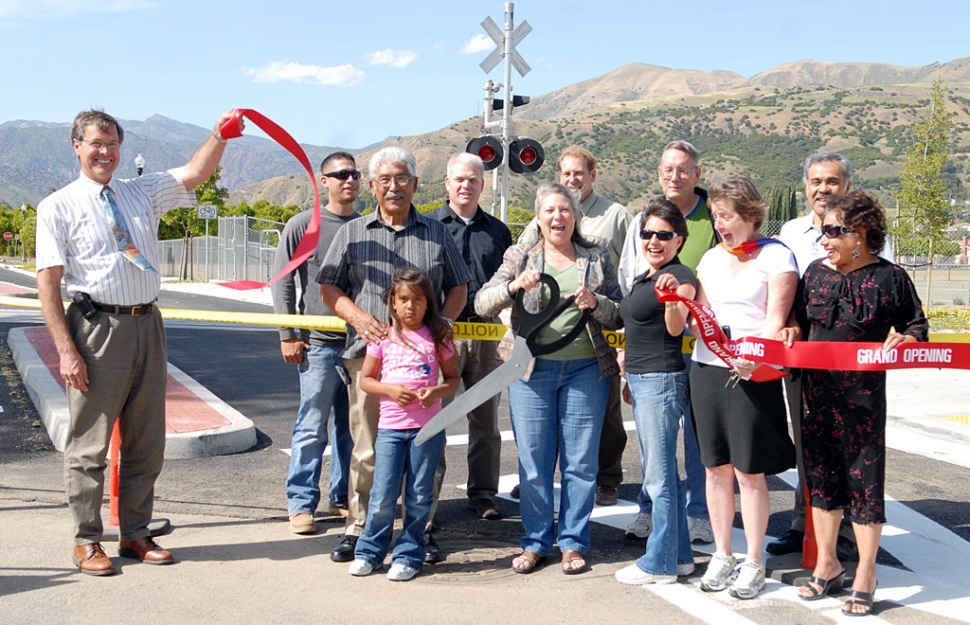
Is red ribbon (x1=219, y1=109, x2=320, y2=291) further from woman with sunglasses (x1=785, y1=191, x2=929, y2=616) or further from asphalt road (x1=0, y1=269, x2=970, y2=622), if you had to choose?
woman with sunglasses (x1=785, y1=191, x2=929, y2=616)

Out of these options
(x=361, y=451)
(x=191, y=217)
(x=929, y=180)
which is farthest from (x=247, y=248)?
(x=361, y=451)

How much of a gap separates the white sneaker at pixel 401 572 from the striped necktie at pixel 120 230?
2.02 m

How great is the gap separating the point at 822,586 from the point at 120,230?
13.0 feet

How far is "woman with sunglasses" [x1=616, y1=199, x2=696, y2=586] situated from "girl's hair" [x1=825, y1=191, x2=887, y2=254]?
0.74m

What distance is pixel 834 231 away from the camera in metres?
4.29

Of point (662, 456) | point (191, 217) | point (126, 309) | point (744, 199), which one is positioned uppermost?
point (191, 217)

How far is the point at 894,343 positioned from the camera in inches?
162

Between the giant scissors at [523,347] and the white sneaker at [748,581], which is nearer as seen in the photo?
the white sneaker at [748,581]

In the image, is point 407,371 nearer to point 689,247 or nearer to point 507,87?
point 689,247

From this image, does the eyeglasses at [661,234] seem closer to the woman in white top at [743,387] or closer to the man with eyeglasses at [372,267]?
the woman in white top at [743,387]

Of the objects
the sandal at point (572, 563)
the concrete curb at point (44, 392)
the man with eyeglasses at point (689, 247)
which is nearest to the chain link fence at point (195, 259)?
the concrete curb at point (44, 392)

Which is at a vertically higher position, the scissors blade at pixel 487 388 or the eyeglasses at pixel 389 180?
the eyeglasses at pixel 389 180

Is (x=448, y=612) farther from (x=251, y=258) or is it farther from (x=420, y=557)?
(x=251, y=258)

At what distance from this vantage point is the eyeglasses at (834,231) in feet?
14.0
